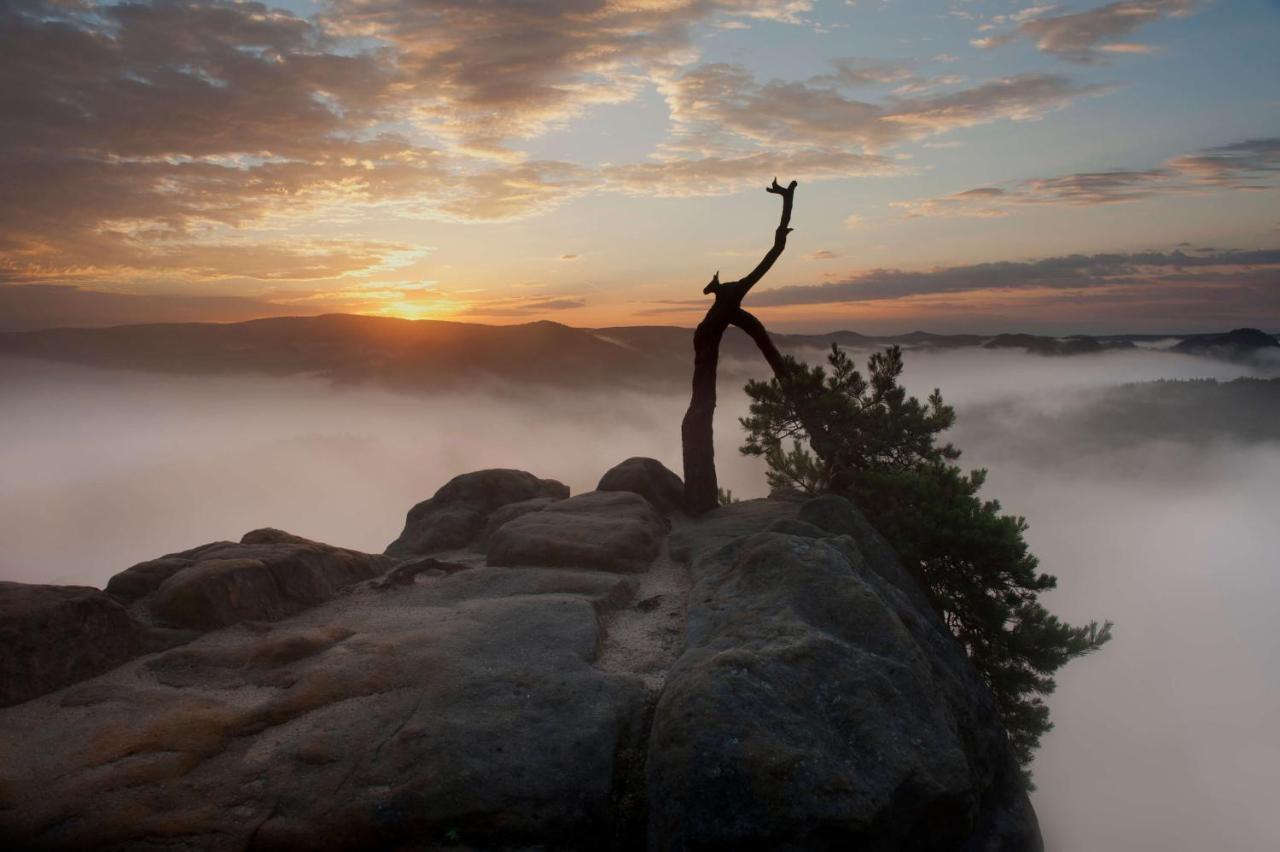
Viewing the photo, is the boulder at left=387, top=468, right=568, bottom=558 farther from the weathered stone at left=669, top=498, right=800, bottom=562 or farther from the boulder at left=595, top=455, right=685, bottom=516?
the weathered stone at left=669, top=498, right=800, bottom=562

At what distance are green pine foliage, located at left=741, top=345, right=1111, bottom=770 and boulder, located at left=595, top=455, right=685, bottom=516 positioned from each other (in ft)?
10.6

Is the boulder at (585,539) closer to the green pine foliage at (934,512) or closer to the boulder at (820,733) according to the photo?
the boulder at (820,733)

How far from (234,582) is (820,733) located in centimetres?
1413

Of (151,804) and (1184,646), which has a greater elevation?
(151,804)

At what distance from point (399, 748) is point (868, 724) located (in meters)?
7.10

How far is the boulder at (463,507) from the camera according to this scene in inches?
1039

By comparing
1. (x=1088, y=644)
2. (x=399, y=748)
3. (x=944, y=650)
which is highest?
(x=399, y=748)

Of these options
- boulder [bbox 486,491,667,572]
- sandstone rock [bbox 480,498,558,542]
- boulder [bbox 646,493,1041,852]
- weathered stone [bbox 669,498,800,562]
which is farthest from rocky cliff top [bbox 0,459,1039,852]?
sandstone rock [bbox 480,498,558,542]

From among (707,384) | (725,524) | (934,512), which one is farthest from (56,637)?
(934,512)

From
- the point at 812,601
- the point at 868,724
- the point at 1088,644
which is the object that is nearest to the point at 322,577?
the point at 812,601

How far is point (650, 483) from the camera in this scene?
27516 mm

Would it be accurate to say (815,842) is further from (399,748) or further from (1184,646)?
(1184,646)

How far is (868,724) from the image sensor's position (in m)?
10.8

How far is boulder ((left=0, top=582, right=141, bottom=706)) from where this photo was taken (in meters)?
12.9
